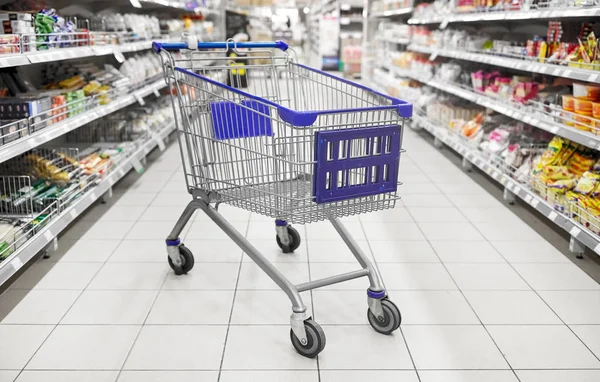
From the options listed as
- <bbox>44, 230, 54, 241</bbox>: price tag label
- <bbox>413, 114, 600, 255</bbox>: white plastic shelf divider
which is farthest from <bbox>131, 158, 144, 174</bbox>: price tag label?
<bbox>413, 114, 600, 255</bbox>: white plastic shelf divider

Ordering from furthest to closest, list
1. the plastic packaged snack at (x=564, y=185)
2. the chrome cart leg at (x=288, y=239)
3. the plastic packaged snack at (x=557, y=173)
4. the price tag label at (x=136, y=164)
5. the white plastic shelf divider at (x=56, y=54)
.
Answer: the price tag label at (x=136, y=164) → the plastic packaged snack at (x=557, y=173) → the plastic packaged snack at (x=564, y=185) → the chrome cart leg at (x=288, y=239) → the white plastic shelf divider at (x=56, y=54)

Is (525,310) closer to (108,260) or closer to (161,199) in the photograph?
(108,260)

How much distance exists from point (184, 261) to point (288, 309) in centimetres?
65

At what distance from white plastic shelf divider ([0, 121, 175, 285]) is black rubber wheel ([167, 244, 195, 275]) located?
61cm

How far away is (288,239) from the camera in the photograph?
312 centimetres

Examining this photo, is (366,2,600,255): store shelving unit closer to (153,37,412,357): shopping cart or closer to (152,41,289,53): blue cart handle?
(153,37,412,357): shopping cart

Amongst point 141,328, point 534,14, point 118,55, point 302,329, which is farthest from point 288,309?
point 534,14

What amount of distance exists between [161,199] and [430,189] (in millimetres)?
2089

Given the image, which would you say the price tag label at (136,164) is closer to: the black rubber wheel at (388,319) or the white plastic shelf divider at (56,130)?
the white plastic shelf divider at (56,130)

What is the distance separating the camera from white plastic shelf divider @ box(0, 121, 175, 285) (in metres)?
2.40

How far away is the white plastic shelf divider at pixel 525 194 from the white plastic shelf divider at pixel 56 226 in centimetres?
268

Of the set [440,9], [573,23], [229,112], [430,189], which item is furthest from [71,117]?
[440,9]

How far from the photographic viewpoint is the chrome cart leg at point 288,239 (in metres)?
3.10

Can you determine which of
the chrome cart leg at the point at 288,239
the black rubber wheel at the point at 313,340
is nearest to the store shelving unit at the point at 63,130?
the chrome cart leg at the point at 288,239
